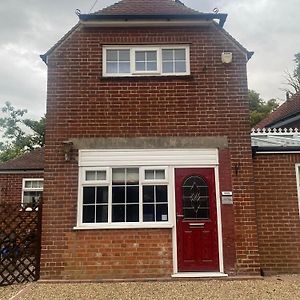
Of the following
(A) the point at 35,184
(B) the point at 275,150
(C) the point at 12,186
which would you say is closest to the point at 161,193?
(B) the point at 275,150

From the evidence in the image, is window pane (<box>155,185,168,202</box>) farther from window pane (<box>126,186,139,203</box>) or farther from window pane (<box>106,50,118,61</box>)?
window pane (<box>106,50,118,61</box>)

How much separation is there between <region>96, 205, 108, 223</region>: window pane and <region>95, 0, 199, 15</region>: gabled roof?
16.8 ft

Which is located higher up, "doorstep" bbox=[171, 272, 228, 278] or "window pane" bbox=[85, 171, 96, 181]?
"window pane" bbox=[85, 171, 96, 181]

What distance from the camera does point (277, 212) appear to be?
9.20 meters

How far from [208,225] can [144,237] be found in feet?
5.12

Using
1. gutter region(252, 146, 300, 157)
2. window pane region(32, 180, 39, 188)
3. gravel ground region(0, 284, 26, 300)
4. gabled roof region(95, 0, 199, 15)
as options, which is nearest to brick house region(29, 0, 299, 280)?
gabled roof region(95, 0, 199, 15)

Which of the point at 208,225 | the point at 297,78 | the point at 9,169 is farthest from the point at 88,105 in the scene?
the point at 297,78

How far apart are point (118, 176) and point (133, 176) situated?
1.21ft

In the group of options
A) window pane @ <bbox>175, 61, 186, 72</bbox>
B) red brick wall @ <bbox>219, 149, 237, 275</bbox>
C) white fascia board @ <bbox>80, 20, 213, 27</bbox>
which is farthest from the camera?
window pane @ <bbox>175, 61, 186, 72</bbox>

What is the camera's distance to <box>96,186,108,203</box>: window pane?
8695mm

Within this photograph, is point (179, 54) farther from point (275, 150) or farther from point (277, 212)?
point (277, 212)

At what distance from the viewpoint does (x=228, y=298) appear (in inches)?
267

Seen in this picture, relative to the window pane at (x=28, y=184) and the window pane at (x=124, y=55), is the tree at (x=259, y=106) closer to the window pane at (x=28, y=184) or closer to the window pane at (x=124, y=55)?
the window pane at (x=28, y=184)

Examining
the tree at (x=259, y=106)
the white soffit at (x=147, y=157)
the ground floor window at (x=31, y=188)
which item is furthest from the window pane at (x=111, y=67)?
the tree at (x=259, y=106)
